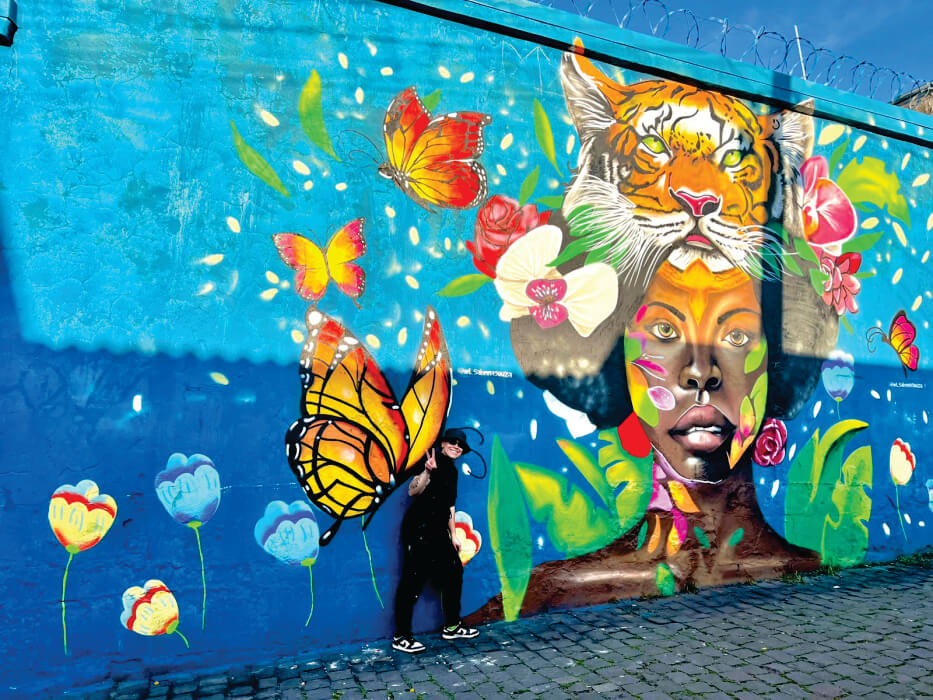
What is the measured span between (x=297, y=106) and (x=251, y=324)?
1.56 m

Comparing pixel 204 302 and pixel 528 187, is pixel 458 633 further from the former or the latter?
pixel 528 187

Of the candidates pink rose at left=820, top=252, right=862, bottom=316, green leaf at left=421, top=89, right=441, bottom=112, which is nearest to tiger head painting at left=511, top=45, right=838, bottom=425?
pink rose at left=820, top=252, right=862, bottom=316

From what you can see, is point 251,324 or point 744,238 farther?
point 744,238

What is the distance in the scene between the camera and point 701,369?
5398 mm

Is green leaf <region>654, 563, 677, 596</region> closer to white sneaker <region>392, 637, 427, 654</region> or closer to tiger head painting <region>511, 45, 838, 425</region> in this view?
tiger head painting <region>511, 45, 838, 425</region>

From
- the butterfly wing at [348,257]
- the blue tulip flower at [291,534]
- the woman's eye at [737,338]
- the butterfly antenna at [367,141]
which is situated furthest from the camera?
the woman's eye at [737,338]

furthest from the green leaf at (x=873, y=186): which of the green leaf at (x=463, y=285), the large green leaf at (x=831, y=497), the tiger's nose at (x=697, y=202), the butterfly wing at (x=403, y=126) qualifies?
the butterfly wing at (x=403, y=126)

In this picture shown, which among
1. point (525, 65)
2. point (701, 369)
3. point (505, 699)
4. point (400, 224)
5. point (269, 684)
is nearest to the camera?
point (505, 699)

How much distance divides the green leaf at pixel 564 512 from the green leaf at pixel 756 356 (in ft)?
6.31

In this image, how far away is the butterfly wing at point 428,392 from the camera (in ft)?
14.6

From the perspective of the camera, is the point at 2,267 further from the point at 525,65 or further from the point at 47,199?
the point at 525,65

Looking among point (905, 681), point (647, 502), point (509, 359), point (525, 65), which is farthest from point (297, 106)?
point (905, 681)

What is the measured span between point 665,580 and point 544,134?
12.4 feet

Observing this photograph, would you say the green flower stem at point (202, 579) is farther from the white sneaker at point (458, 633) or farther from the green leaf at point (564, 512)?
the green leaf at point (564, 512)
